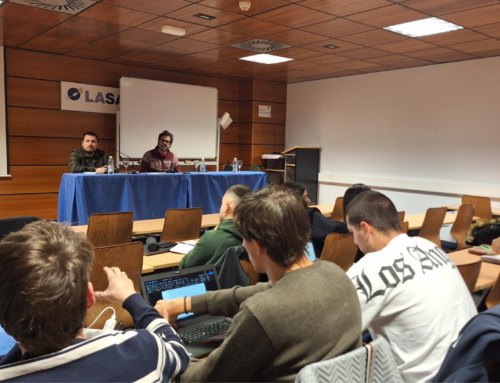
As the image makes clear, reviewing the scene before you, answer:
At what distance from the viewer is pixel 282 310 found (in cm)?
112

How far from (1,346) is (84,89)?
6.56 meters

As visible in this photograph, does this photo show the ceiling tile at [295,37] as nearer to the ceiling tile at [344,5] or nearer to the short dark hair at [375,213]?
the ceiling tile at [344,5]

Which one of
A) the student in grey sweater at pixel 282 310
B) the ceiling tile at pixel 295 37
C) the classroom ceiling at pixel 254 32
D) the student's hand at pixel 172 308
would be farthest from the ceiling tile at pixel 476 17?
the student's hand at pixel 172 308

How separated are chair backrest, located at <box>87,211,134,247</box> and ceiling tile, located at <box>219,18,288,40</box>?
2.70 m

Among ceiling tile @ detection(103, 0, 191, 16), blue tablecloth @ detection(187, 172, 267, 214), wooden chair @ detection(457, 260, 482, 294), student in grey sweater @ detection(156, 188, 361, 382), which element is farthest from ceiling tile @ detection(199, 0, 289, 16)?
student in grey sweater @ detection(156, 188, 361, 382)

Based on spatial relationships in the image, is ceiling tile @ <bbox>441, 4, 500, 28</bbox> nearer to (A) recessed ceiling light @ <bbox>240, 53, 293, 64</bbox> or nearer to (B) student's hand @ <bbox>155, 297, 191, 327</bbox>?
(A) recessed ceiling light @ <bbox>240, 53, 293, 64</bbox>

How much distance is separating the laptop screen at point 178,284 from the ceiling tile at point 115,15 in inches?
145

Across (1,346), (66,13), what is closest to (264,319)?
(1,346)

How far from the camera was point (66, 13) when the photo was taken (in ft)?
15.5

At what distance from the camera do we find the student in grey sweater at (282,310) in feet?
3.65

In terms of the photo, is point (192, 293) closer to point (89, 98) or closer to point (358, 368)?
point (358, 368)

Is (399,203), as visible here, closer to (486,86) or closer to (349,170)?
(349,170)

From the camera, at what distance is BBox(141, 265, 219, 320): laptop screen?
1.67 meters

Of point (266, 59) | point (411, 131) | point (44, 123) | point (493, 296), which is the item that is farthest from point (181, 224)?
point (411, 131)
